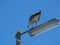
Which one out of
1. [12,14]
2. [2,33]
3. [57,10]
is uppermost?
[57,10]

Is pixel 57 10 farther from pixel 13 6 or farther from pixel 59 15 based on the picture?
pixel 13 6

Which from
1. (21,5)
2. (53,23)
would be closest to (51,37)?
(21,5)

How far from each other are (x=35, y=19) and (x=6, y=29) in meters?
0.58

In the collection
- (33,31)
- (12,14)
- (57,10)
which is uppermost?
(57,10)

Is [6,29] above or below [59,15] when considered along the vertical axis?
below

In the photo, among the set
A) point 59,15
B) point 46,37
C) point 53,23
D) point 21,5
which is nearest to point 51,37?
point 46,37

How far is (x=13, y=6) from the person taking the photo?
1.53 metres

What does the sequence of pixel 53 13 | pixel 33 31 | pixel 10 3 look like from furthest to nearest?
pixel 53 13
pixel 10 3
pixel 33 31

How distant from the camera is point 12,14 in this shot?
1.54m

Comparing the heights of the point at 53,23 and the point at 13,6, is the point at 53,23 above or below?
below

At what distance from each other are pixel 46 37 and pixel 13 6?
0.56m

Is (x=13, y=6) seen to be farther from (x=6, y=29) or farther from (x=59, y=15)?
(x=59, y=15)

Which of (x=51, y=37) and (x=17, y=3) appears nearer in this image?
(x=17, y=3)

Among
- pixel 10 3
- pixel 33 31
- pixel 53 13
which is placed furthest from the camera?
pixel 53 13
